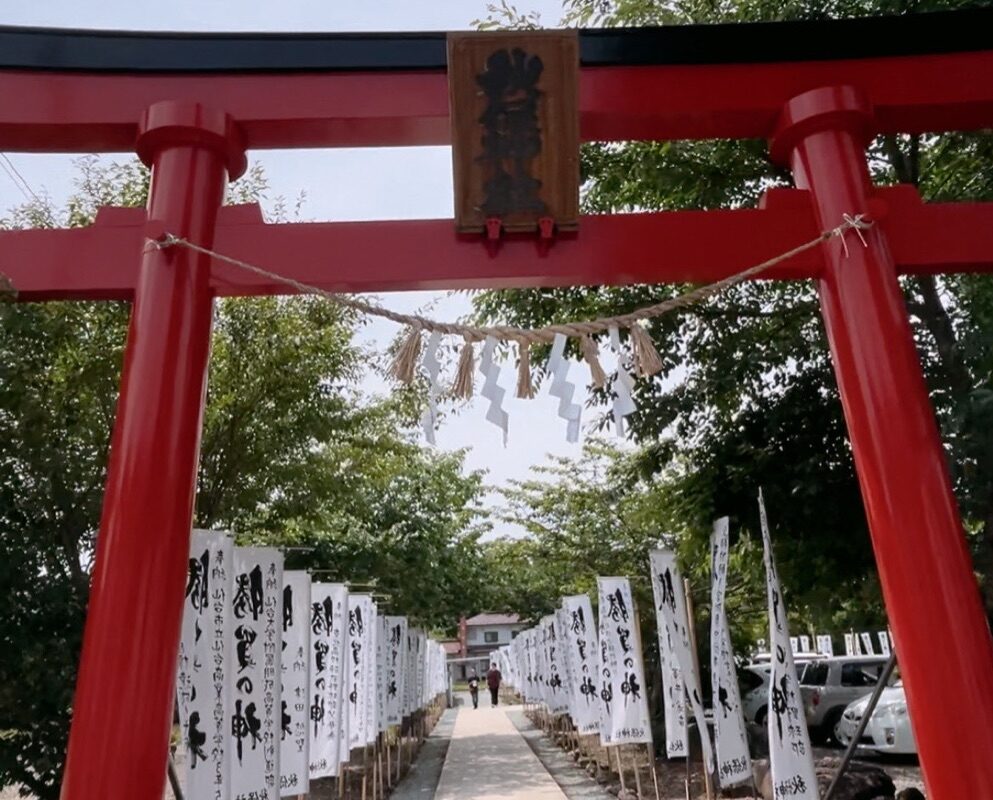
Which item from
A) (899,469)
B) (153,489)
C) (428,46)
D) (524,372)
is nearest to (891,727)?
(899,469)

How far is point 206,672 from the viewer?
5.59 meters

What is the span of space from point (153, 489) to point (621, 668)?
26.7 ft

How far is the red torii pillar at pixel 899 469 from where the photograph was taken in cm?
309

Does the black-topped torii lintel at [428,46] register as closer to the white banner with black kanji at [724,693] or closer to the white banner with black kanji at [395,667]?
the white banner with black kanji at [724,693]

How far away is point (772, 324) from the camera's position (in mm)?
8922

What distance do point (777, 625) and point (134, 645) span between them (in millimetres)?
4388

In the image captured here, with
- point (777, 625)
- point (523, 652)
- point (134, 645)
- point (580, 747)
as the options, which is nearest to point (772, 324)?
point (777, 625)

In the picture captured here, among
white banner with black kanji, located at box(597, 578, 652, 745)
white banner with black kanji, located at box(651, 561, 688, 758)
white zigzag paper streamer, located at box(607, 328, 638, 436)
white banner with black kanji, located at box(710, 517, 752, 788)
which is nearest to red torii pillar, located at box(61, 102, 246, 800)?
white zigzag paper streamer, located at box(607, 328, 638, 436)

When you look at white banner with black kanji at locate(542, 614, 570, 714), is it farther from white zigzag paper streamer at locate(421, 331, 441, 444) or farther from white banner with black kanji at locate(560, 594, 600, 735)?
white zigzag paper streamer at locate(421, 331, 441, 444)

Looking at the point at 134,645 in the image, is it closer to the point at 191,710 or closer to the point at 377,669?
the point at 191,710

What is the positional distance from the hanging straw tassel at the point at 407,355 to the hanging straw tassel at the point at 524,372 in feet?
1.39

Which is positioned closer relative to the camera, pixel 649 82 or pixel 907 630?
pixel 907 630

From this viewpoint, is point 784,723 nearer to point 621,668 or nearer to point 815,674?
point 621,668

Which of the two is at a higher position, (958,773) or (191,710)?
(191,710)
